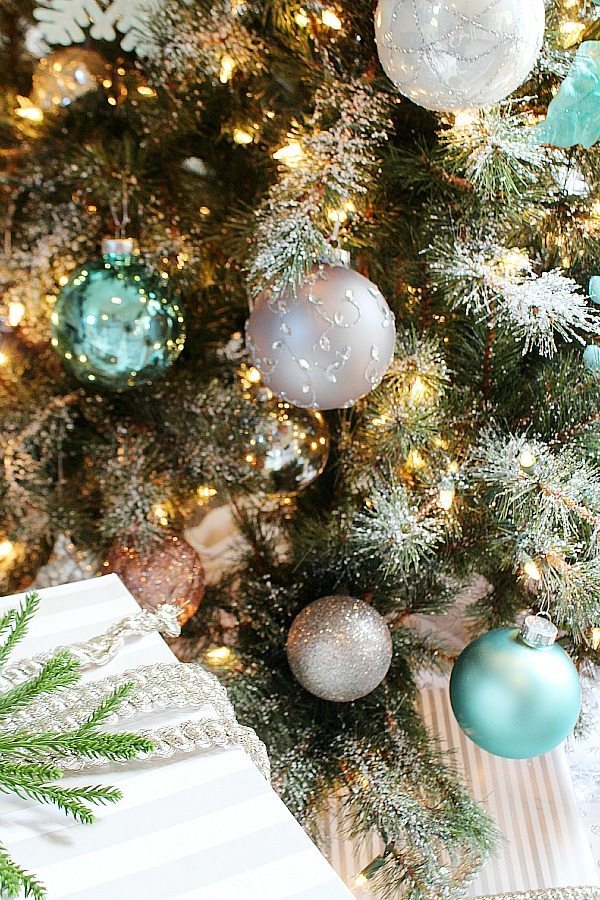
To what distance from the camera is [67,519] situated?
1005 millimetres

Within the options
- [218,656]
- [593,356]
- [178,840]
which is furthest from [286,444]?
[178,840]

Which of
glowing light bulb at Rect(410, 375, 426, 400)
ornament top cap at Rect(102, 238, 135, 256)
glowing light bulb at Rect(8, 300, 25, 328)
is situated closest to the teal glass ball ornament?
ornament top cap at Rect(102, 238, 135, 256)

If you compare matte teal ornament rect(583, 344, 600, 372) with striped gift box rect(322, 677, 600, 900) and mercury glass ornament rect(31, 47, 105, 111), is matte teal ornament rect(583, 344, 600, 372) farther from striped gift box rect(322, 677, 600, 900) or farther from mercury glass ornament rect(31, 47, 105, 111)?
mercury glass ornament rect(31, 47, 105, 111)

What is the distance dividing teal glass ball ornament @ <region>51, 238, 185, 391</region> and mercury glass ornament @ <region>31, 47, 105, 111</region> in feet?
0.57

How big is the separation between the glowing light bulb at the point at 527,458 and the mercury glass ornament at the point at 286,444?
0.81 feet

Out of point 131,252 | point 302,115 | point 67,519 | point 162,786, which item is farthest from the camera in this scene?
point 67,519

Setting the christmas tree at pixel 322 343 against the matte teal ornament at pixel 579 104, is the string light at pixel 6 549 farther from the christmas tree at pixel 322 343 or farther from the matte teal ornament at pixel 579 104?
the matte teal ornament at pixel 579 104

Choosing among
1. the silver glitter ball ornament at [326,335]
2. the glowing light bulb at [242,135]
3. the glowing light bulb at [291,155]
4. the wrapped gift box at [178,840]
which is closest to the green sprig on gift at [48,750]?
the wrapped gift box at [178,840]

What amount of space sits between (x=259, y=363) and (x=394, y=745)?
420mm

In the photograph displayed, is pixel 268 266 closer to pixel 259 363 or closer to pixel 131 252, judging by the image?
pixel 259 363

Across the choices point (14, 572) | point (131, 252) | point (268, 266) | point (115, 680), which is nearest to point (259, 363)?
point (268, 266)

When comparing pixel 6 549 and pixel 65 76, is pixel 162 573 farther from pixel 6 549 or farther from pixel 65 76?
pixel 65 76

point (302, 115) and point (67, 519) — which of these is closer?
point (302, 115)

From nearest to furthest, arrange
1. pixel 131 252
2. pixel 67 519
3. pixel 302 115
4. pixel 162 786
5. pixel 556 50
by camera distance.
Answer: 1. pixel 162 786
2. pixel 556 50
3. pixel 302 115
4. pixel 131 252
5. pixel 67 519
